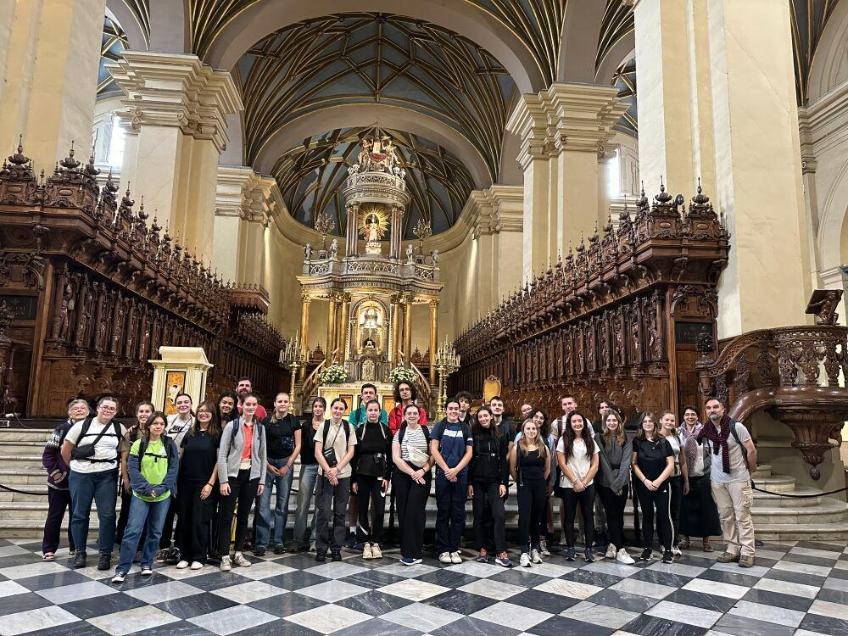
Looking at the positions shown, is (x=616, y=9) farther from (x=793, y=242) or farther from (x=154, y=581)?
(x=154, y=581)

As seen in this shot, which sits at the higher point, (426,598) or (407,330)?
(407,330)

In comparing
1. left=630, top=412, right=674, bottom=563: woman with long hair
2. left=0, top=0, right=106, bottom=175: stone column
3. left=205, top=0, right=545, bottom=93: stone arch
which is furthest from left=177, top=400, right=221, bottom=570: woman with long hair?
left=205, top=0, right=545, bottom=93: stone arch

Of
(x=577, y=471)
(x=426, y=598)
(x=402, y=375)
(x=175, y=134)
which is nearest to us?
(x=426, y=598)

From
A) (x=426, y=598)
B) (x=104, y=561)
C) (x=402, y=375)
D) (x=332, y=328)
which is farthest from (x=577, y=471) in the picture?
(x=332, y=328)

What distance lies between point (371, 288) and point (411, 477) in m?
17.7

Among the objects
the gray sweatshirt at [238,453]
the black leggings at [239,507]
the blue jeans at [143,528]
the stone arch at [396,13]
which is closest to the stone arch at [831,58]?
the stone arch at [396,13]

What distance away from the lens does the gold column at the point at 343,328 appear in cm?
2192

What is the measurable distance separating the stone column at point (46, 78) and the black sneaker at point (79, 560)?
5878 millimetres

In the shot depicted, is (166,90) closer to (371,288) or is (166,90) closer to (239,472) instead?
(371,288)

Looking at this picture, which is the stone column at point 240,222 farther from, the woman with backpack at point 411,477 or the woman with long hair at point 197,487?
the woman with backpack at point 411,477

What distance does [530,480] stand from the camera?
16.5 feet

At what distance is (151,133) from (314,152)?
585 inches

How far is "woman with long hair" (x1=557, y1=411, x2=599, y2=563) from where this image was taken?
199 inches

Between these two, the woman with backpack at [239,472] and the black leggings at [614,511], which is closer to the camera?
the woman with backpack at [239,472]
